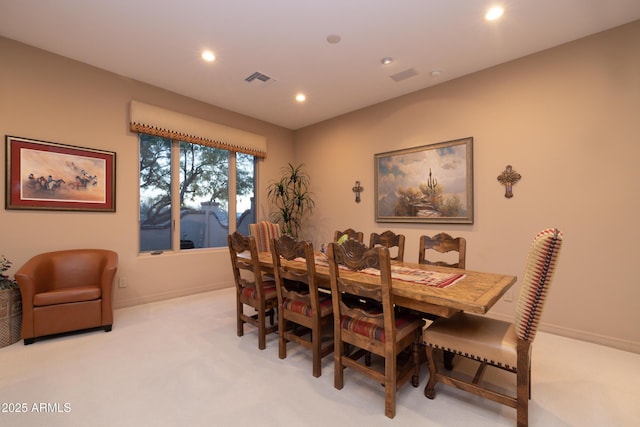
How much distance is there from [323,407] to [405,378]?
0.56 m

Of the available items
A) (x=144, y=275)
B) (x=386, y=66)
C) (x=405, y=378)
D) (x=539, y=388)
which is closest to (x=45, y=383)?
(x=144, y=275)

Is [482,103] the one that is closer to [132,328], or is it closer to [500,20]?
[500,20]

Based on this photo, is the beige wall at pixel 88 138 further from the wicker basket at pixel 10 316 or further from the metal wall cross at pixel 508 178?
the metal wall cross at pixel 508 178

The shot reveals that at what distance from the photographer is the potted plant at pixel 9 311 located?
8.13 ft

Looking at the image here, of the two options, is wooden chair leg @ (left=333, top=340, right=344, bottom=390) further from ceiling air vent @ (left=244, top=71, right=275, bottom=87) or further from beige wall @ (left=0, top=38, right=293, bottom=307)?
ceiling air vent @ (left=244, top=71, right=275, bottom=87)

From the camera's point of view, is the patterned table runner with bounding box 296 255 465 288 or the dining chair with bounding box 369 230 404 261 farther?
the dining chair with bounding box 369 230 404 261

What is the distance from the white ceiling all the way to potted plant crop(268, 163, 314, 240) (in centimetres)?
199

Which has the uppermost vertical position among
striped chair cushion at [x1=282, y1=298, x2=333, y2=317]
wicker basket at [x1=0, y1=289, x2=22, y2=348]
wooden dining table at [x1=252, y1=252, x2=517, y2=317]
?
wooden dining table at [x1=252, y1=252, x2=517, y2=317]

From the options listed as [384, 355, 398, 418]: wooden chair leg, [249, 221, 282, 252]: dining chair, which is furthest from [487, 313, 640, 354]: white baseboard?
[249, 221, 282, 252]: dining chair

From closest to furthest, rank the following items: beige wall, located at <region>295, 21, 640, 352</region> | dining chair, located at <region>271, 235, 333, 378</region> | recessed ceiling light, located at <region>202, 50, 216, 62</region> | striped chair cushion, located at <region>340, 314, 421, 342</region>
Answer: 1. striped chair cushion, located at <region>340, 314, 421, 342</region>
2. dining chair, located at <region>271, 235, 333, 378</region>
3. beige wall, located at <region>295, 21, 640, 352</region>
4. recessed ceiling light, located at <region>202, 50, 216, 62</region>

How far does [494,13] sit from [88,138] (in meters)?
4.46

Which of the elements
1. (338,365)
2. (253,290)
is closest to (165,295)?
(253,290)

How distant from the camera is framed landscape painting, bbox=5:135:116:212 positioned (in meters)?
2.88

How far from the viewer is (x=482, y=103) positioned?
3.32 m
